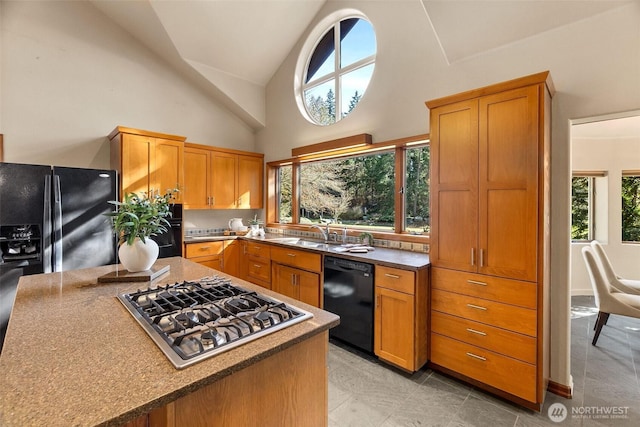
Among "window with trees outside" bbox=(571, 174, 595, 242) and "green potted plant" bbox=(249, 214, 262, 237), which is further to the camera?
"window with trees outside" bbox=(571, 174, 595, 242)

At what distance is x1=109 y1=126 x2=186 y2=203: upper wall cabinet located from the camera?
336cm

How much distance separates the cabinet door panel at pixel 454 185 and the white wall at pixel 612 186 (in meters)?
3.35

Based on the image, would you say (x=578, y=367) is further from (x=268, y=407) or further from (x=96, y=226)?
(x=96, y=226)

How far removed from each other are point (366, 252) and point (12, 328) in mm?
2386

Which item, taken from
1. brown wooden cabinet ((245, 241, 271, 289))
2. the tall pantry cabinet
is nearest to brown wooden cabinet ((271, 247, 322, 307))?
brown wooden cabinet ((245, 241, 271, 289))

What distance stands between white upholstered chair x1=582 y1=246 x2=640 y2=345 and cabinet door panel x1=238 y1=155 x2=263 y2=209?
13.8ft

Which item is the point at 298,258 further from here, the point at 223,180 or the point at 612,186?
the point at 612,186

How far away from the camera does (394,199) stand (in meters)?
3.26

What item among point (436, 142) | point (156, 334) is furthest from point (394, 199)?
point (156, 334)

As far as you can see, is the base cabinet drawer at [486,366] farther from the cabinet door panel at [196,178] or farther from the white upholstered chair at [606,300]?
the cabinet door panel at [196,178]

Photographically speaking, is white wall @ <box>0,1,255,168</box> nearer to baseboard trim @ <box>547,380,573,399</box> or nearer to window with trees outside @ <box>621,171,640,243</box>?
baseboard trim @ <box>547,380,573,399</box>

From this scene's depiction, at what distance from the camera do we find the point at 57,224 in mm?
2793

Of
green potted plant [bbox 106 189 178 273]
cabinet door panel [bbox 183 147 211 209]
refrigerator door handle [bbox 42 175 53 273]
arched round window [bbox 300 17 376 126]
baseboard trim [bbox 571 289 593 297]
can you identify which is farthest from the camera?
baseboard trim [bbox 571 289 593 297]

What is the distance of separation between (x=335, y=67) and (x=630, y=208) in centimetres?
493
